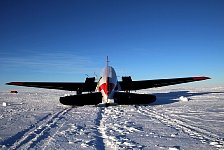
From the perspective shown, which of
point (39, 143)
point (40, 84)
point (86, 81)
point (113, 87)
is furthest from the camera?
point (40, 84)

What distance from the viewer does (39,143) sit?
6891 mm

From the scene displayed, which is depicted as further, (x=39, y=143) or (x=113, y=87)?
(x=113, y=87)

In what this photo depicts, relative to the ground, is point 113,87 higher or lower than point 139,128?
higher

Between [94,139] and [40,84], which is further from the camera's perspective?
[40,84]

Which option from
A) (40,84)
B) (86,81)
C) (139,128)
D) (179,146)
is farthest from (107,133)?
(40,84)

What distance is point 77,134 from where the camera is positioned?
829cm

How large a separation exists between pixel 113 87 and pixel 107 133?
11144mm

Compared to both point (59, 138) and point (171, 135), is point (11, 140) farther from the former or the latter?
point (171, 135)

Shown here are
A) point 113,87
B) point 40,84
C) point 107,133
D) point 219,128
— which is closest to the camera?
point 107,133

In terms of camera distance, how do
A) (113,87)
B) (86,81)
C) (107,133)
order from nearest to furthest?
(107,133), (113,87), (86,81)

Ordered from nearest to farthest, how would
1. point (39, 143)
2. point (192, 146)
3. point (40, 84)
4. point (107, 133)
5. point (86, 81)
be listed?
point (192, 146) → point (39, 143) → point (107, 133) → point (86, 81) → point (40, 84)

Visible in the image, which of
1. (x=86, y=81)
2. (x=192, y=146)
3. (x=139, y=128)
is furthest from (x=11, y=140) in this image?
(x=86, y=81)

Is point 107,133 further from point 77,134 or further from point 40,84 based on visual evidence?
point 40,84

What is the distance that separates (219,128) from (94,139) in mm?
4831
